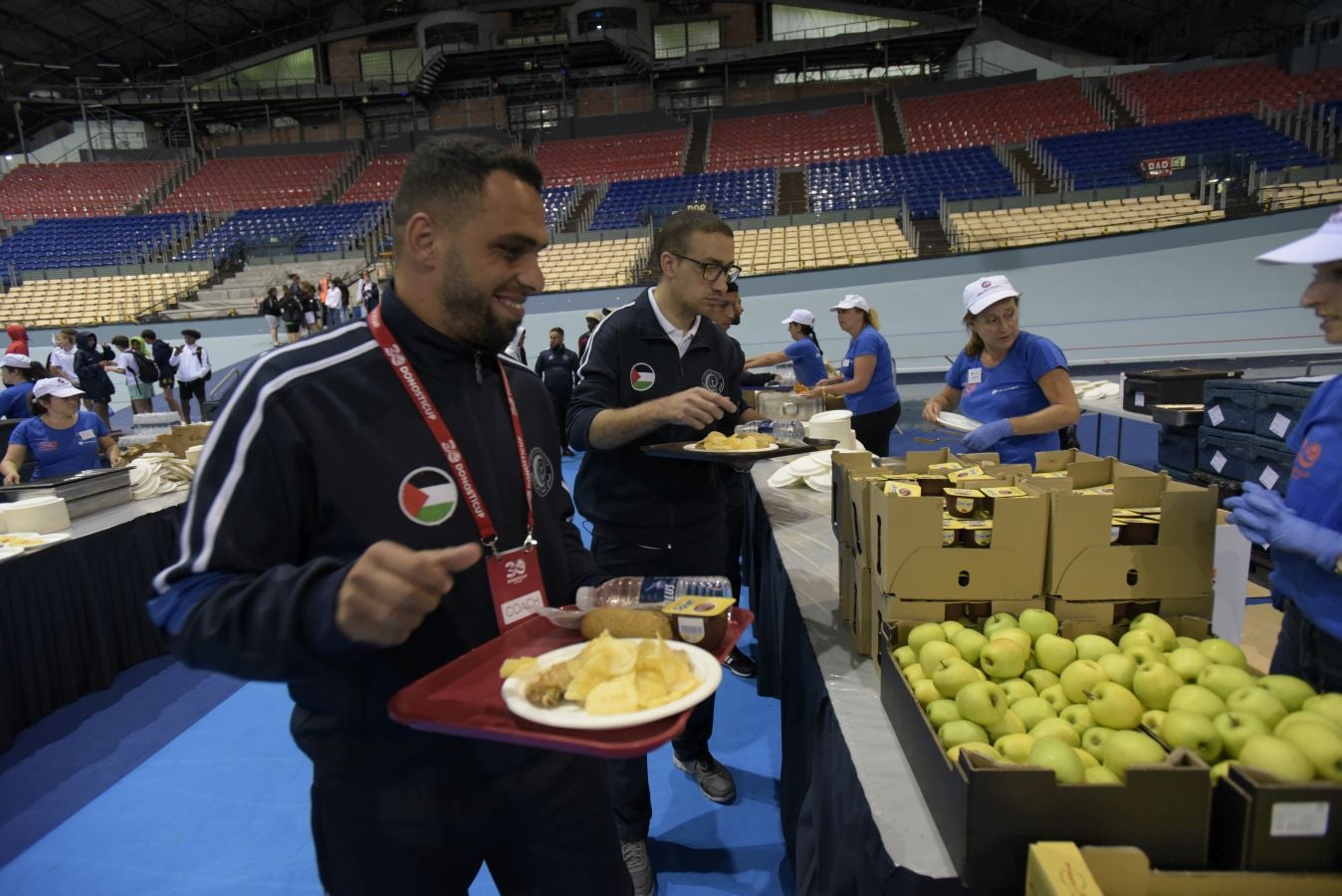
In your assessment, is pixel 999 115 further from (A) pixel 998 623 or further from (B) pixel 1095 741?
(B) pixel 1095 741

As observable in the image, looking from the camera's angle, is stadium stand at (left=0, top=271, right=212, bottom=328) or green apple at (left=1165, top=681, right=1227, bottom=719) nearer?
green apple at (left=1165, top=681, right=1227, bottom=719)

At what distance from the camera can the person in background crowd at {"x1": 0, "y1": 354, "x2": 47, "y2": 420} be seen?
6469 millimetres

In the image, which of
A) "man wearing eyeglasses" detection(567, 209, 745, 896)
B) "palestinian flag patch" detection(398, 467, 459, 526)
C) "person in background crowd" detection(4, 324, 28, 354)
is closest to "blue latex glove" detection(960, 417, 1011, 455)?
"man wearing eyeglasses" detection(567, 209, 745, 896)

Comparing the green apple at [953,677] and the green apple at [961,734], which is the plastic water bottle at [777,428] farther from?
the green apple at [961,734]

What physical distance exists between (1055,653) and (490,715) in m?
1.06

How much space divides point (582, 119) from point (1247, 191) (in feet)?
63.4

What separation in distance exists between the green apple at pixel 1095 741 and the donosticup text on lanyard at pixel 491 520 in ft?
3.10

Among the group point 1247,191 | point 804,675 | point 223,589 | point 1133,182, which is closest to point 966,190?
point 1133,182

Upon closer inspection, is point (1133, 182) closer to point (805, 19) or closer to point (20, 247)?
point (805, 19)

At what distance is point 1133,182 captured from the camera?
14.5 m

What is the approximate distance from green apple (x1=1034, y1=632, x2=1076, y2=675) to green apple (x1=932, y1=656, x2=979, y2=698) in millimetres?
189

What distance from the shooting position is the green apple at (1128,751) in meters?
1.11

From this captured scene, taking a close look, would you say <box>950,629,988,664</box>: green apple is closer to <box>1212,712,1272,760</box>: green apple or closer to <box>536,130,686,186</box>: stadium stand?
<box>1212,712,1272,760</box>: green apple

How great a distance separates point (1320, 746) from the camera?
1.02 m
